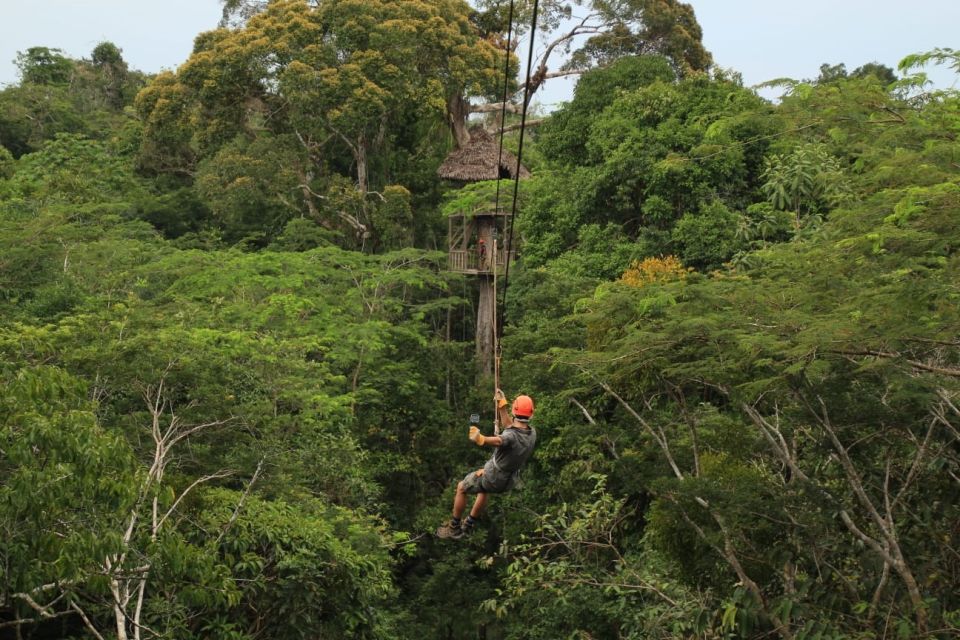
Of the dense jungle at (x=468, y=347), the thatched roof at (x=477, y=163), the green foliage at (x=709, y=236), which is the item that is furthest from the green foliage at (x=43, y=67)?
the green foliage at (x=709, y=236)

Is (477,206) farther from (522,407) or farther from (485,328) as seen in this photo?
(522,407)

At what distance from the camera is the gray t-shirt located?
6.97 meters

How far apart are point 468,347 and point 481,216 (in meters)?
2.83

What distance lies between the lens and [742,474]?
1090cm

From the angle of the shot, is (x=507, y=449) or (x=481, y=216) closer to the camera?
(x=507, y=449)

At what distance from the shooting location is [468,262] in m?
20.9

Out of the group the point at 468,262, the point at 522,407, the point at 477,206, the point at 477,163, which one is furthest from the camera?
the point at 477,163

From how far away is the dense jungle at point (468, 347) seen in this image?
24.8ft

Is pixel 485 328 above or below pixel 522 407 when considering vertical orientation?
below

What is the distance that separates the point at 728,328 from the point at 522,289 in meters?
9.72

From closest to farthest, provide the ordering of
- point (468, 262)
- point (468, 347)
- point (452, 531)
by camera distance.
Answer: point (452, 531) → point (468, 262) → point (468, 347)

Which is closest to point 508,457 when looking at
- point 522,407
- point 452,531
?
point 522,407

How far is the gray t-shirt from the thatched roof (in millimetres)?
14628

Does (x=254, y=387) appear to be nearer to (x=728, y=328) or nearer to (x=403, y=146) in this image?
(x=728, y=328)
